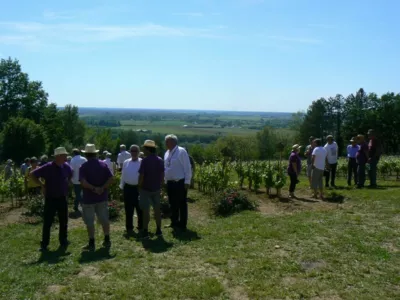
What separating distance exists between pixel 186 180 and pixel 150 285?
3065 mm

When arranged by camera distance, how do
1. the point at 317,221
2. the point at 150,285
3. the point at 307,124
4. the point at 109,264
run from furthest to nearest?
the point at 307,124
the point at 317,221
the point at 109,264
the point at 150,285

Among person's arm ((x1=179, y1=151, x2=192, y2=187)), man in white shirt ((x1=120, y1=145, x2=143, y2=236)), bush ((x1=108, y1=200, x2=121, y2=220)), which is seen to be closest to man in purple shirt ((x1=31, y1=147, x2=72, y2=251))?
man in white shirt ((x1=120, y1=145, x2=143, y2=236))

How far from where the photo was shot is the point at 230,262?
6.11 meters

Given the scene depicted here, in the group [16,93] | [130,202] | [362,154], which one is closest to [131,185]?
[130,202]

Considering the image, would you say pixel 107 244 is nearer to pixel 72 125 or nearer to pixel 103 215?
pixel 103 215

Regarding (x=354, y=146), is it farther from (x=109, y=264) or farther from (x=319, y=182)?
(x=109, y=264)

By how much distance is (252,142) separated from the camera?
71812 mm

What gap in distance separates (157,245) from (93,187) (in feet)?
4.80

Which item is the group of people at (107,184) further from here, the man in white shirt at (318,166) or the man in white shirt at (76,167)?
the man in white shirt at (318,166)

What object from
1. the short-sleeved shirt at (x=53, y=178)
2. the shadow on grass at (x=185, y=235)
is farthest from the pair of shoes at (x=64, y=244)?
the shadow on grass at (x=185, y=235)

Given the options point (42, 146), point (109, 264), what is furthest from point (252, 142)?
point (109, 264)

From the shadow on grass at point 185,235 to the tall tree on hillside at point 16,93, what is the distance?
1757 inches

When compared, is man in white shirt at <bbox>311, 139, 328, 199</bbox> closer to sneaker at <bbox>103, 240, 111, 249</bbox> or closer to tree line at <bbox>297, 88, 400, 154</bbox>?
sneaker at <bbox>103, 240, 111, 249</bbox>

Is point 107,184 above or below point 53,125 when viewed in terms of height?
above
